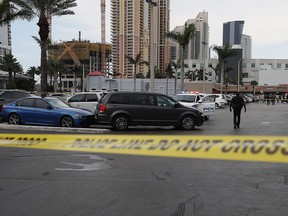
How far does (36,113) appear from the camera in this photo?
1603 cm

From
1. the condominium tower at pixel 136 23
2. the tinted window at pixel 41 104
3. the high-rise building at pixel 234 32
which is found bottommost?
the tinted window at pixel 41 104

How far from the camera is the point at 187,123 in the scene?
53.5 feet

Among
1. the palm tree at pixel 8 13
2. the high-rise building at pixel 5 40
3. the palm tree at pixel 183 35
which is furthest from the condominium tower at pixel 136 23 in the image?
the high-rise building at pixel 5 40

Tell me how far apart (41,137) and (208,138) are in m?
4.49

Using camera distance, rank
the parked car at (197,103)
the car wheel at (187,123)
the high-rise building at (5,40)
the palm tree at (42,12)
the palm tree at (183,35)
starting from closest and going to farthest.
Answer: the car wheel at (187,123)
the parked car at (197,103)
the palm tree at (42,12)
the palm tree at (183,35)
the high-rise building at (5,40)

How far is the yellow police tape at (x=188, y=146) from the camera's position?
672cm

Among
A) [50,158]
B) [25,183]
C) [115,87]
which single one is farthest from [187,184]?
[115,87]

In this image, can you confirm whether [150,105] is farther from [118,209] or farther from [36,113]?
[118,209]

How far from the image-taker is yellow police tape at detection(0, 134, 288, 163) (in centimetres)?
672

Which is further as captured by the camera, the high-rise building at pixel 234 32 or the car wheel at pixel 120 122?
the high-rise building at pixel 234 32

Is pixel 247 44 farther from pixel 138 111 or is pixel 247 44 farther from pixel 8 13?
pixel 138 111

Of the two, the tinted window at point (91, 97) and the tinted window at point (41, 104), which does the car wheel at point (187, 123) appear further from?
the tinted window at point (91, 97)

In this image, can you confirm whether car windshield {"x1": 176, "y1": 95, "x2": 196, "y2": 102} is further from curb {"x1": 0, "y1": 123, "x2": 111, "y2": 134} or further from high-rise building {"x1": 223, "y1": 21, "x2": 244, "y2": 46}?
high-rise building {"x1": 223, "y1": 21, "x2": 244, "y2": 46}

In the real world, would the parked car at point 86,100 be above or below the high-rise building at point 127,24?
below
